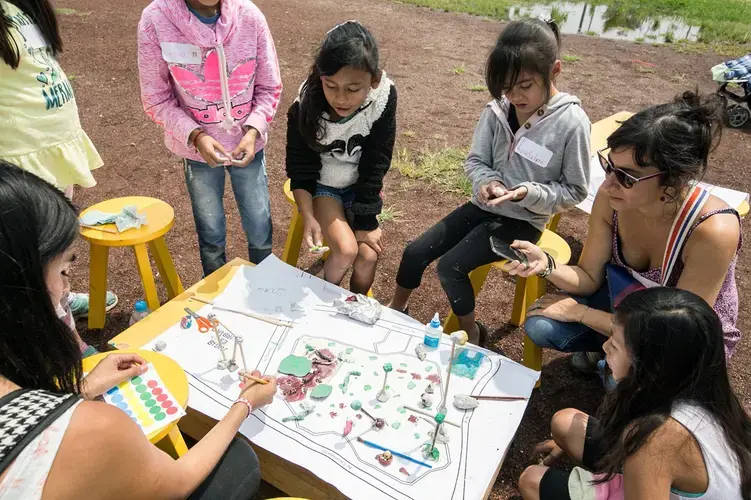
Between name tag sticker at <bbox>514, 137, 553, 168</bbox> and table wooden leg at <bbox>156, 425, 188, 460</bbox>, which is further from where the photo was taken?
name tag sticker at <bbox>514, 137, 553, 168</bbox>

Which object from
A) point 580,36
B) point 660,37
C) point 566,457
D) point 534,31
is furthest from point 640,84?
point 566,457

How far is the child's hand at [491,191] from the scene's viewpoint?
1.99m

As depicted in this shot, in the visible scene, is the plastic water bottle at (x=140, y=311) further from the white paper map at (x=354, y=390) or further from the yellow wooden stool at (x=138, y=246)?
the white paper map at (x=354, y=390)

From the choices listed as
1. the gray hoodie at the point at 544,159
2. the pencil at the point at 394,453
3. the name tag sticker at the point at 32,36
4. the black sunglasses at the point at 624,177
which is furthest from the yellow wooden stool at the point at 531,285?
the name tag sticker at the point at 32,36

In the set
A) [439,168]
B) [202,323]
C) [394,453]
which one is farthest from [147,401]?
[439,168]

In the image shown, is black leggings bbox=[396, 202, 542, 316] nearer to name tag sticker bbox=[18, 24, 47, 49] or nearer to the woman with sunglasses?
the woman with sunglasses

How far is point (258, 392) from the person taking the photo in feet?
4.63

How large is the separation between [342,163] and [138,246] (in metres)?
0.91

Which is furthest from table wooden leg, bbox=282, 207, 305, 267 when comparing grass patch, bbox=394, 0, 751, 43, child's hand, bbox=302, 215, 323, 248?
grass patch, bbox=394, 0, 751, 43

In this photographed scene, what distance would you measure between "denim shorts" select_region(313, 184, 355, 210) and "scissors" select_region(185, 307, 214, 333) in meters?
0.73

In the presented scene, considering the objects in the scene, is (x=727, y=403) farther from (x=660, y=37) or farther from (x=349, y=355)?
(x=660, y=37)

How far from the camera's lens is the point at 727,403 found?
1233 mm

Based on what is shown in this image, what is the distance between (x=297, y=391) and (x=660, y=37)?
8.99 m

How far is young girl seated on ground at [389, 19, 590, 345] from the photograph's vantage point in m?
1.87
